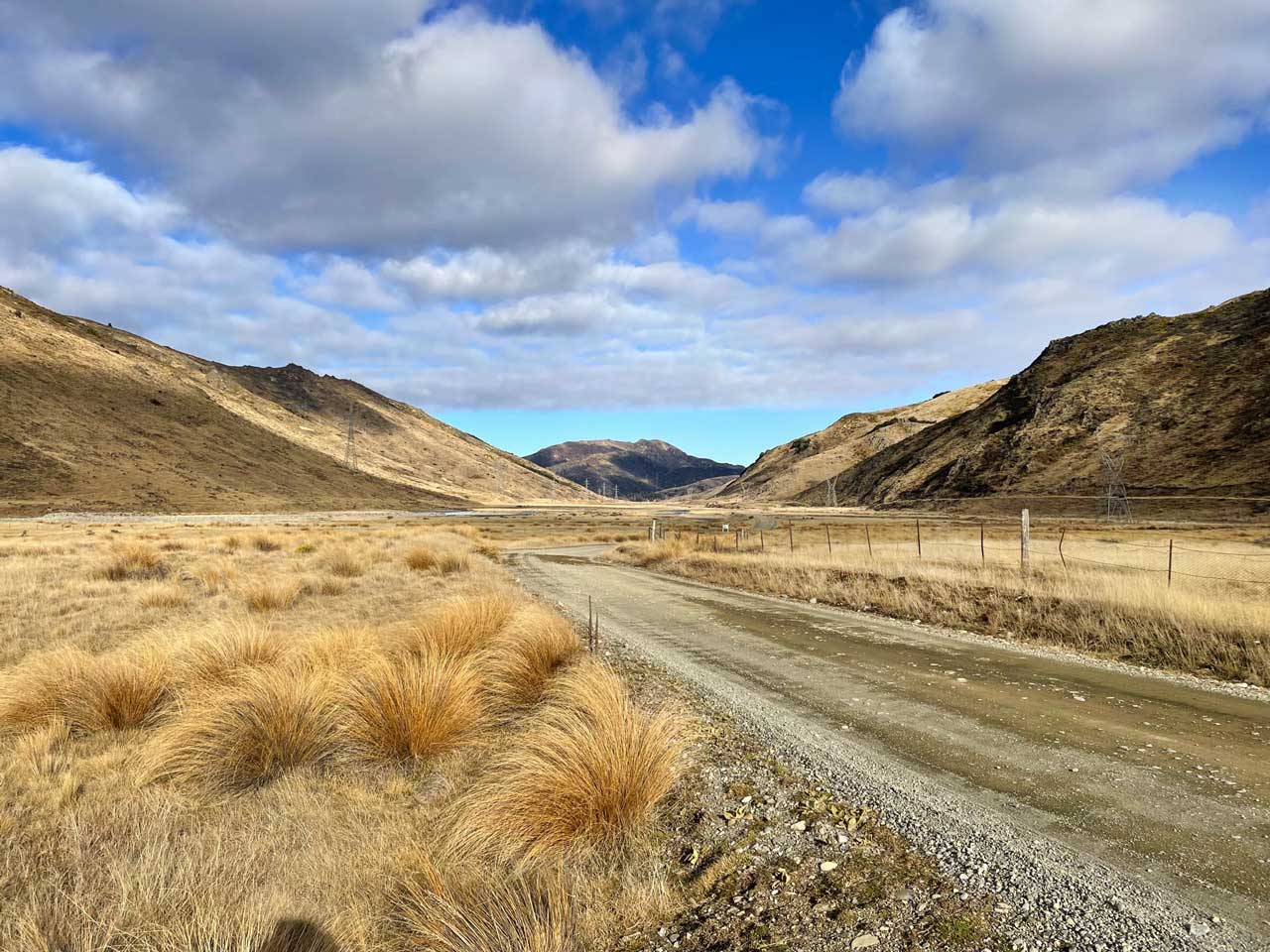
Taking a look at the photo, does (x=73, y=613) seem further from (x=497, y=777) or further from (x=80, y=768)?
(x=497, y=777)

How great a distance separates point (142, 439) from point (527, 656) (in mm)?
89428

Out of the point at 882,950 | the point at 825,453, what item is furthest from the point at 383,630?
the point at 825,453

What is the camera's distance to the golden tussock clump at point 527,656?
21.9 ft

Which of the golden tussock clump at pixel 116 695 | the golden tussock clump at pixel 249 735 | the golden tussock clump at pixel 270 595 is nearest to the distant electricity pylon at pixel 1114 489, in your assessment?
the golden tussock clump at pixel 270 595

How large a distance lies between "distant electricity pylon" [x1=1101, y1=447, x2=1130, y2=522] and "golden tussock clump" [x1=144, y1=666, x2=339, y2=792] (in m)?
60.0

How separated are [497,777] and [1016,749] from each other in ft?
14.4

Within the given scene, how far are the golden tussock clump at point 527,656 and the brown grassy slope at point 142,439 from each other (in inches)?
2613

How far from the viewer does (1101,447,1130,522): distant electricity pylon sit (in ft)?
173

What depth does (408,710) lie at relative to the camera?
5555 mm

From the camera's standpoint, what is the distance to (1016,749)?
549cm

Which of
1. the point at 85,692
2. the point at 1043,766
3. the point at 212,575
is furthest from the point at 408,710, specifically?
the point at 212,575

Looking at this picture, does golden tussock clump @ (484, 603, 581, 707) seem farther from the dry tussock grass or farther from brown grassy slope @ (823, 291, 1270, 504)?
brown grassy slope @ (823, 291, 1270, 504)

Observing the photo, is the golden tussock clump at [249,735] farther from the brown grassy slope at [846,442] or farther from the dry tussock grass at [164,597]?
the brown grassy slope at [846,442]

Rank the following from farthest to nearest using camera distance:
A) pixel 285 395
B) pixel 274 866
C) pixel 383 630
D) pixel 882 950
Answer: pixel 285 395 < pixel 383 630 < pixel 274 866 < pixel 882 950
